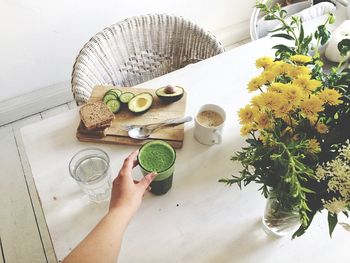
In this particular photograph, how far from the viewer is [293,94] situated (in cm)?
46

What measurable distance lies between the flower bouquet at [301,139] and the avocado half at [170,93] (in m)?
0.35

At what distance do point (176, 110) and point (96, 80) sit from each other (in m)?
0.33

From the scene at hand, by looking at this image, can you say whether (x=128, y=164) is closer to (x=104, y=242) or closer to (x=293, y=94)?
(x=104, y=242)

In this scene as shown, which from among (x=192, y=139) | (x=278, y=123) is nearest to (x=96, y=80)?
(x=192, y=139)

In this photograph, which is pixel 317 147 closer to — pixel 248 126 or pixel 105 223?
pixel 248 126

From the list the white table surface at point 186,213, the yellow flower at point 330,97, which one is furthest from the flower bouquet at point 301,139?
the white table surface at point 186,213

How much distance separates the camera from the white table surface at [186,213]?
2.07ft

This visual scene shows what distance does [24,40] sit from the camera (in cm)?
152

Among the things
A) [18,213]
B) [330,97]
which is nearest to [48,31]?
[18,213]

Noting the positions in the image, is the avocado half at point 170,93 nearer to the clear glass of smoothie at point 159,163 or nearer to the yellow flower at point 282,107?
the clear glass of smoothie at point 159,163

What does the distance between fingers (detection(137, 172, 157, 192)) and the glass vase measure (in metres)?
0.23

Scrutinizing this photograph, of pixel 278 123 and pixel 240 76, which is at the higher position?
pixel 278 123

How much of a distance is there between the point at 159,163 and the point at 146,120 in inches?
7.2

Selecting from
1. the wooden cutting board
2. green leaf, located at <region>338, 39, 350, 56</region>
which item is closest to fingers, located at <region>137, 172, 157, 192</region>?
the wooden cutting board
